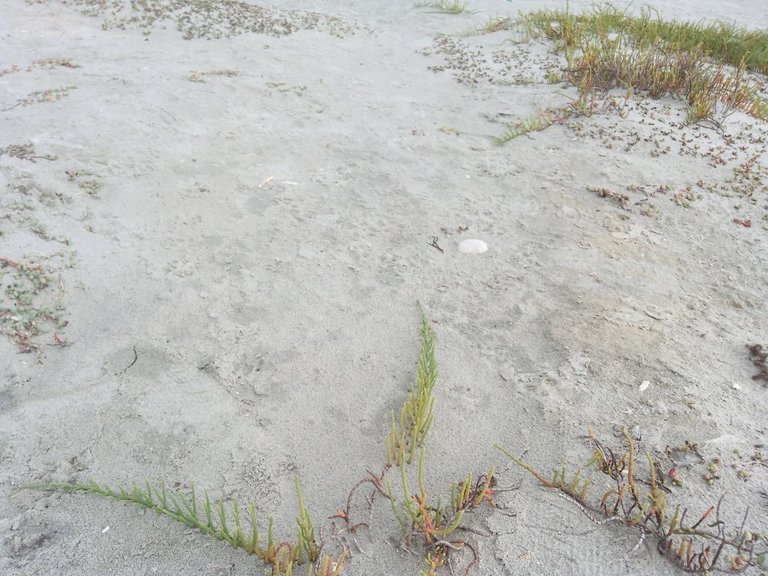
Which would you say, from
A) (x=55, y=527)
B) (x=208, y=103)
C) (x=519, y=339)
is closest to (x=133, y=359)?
(x=55, y=527)

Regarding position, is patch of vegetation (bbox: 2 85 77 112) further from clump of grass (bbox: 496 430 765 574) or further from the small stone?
clump of grass (bbox: 496 430 765 574)

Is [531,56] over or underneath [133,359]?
over

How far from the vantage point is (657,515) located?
221 centimetres

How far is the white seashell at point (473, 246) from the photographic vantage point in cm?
408

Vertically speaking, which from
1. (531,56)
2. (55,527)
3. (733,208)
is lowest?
(55,527)

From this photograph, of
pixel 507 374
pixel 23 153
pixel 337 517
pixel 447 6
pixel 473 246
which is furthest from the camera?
pixel 447 6

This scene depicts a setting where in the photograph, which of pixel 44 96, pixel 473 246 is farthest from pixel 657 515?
pixel 44 96

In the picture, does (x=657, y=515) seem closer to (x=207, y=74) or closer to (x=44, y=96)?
(x=44, y=96)

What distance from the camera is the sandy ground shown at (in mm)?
2422

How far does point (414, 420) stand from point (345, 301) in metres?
1.10

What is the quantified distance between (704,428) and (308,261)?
2.54m

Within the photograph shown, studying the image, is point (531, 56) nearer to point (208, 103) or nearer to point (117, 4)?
point (208, 103)

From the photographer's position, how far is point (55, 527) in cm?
225

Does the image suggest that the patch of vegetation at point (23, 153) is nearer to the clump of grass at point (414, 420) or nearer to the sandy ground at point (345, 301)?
the sandy ground at point (345, 301)
